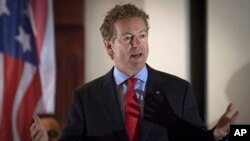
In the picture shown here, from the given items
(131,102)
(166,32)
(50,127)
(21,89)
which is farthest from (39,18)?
(131,102)

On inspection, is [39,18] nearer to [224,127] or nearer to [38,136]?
[38,136]

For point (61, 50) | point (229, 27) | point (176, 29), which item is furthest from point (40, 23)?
point (229, 27)

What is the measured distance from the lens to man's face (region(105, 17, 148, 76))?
1.00m

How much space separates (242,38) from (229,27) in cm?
9

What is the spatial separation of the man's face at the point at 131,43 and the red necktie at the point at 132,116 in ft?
0.26

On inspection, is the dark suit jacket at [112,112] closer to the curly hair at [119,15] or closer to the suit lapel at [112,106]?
the suit lapel at [112,106]

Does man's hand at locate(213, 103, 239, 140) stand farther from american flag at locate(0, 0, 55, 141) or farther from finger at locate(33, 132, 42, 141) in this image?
american flag at locate(0, 0, 55, 141)

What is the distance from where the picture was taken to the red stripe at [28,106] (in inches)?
72.6

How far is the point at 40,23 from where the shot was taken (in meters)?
1.86

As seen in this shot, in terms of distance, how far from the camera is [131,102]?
3.22 ft

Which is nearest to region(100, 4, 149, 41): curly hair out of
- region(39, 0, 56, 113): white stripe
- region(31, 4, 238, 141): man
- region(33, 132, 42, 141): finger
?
region(31, 4, 238, 141): man

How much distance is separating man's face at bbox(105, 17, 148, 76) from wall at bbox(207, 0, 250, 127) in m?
0.96

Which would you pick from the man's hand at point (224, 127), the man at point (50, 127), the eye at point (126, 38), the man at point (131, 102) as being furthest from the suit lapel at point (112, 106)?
the man at point (50, 127)

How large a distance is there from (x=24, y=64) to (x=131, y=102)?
1018mm
